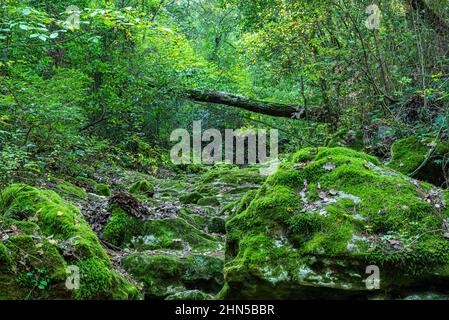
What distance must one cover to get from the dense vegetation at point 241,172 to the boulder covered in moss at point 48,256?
0.5 inches

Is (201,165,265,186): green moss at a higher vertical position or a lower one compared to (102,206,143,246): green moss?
higher

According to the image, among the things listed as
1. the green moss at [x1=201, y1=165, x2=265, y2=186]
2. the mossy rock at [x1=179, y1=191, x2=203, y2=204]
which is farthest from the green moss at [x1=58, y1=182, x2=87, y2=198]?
the green moss at [x1=201, y1=165, x2=265, y2=186]

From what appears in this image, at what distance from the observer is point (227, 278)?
4.02 m

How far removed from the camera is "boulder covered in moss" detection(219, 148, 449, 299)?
361cm

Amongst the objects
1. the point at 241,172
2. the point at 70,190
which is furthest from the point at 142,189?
the point at 241,172

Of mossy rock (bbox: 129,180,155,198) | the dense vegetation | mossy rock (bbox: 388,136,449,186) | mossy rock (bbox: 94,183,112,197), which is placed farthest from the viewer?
mossy rock (bbox: 129,180,155,198)

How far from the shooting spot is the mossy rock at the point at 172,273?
183 inches

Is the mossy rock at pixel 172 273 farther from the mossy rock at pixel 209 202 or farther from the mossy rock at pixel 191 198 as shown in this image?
the mossy rock at pixel 191 198

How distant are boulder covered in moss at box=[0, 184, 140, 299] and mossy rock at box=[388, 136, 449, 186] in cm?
487

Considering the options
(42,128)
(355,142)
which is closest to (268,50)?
(355,142)

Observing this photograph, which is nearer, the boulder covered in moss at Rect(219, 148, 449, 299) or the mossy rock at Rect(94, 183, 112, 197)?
the boulder covered in moss at Rect(219, 148, 449, 299)

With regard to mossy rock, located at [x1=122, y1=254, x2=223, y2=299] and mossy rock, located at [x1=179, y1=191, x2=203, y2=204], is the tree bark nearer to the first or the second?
mossy rock, located at [x1=179, y1=191, x2=203, y2=204]

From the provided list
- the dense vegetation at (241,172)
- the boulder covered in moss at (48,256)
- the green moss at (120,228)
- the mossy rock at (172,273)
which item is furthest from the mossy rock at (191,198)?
the boulder covered in moss at (48,256)

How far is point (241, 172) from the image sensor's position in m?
11.9
